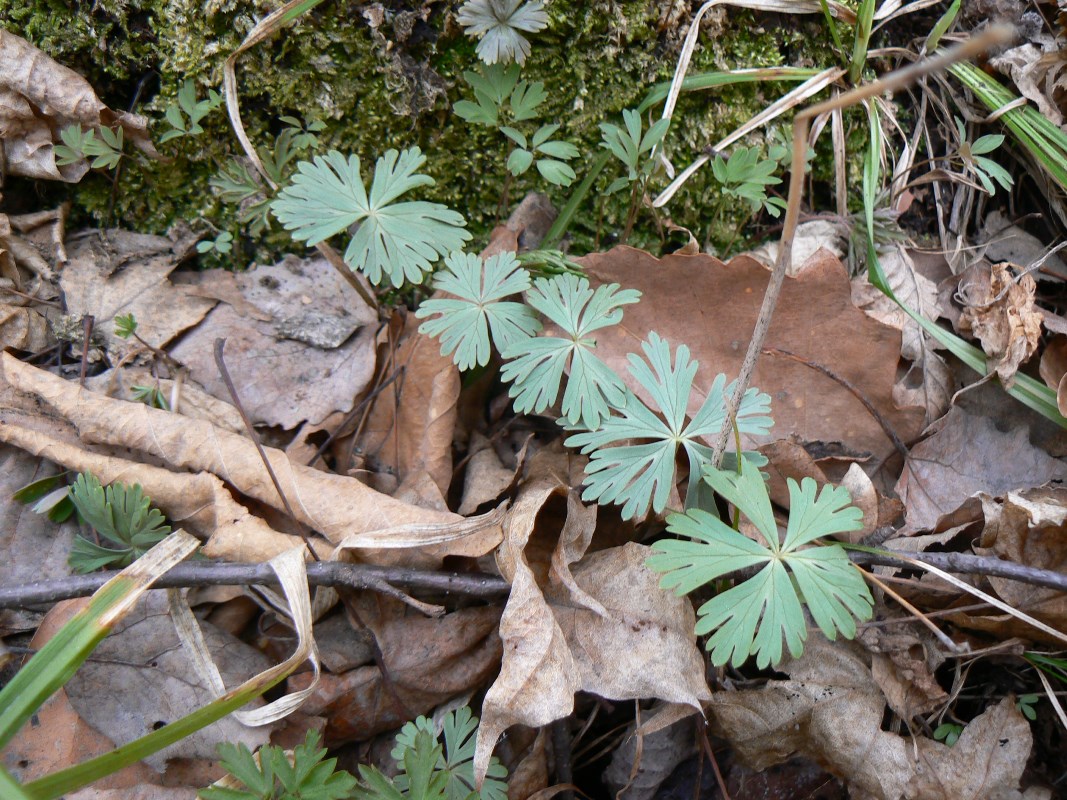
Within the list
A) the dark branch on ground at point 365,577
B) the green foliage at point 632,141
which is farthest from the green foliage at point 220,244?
the green foliage at point 632,141

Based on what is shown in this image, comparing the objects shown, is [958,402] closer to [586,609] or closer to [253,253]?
[586,609]

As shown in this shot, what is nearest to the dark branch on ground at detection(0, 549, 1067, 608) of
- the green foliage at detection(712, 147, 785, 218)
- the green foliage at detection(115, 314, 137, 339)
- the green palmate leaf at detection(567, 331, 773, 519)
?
the green palmate leaf at detection(567, 331, 773, 519)

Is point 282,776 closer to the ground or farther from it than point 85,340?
closer to the ground

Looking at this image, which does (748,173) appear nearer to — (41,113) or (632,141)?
(632,141)

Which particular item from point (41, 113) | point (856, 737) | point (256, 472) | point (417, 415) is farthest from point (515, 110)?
point (856, 737)

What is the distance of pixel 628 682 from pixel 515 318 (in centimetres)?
93

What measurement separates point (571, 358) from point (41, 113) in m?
1.80

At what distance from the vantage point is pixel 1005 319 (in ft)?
6.72

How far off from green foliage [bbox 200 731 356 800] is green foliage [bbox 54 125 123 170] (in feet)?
5.64

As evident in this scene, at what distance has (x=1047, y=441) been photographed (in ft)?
6.65

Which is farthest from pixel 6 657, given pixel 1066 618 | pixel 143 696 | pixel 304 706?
pixel 1066 618

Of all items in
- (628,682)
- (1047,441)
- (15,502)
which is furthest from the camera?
(1047,441)

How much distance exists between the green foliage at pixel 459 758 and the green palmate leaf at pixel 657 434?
0.61 metres

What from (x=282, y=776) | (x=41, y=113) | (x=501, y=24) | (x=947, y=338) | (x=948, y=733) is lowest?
(x=948, y=733)
